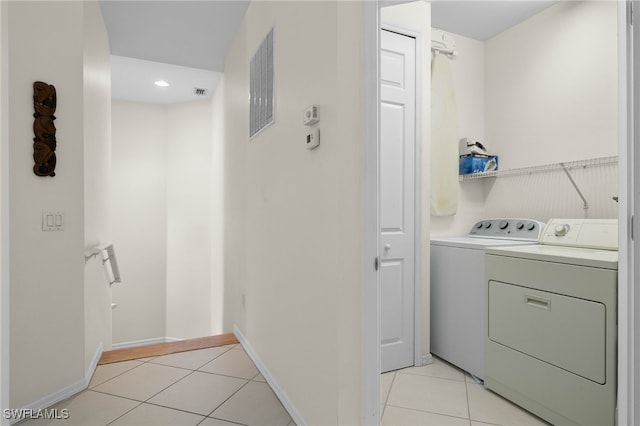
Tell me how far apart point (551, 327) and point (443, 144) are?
1.56 m

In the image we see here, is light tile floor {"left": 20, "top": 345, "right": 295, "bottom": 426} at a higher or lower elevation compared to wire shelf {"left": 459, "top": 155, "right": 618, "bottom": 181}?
lower

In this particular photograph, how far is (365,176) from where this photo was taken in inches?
53.2

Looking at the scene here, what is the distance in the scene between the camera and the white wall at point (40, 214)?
6.11 ft

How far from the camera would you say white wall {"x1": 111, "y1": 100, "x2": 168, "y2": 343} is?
4766 mm

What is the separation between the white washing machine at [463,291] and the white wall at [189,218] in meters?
3.18

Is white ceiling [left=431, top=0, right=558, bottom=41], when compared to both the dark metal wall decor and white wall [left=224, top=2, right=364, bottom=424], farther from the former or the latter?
the dark metal wall decor

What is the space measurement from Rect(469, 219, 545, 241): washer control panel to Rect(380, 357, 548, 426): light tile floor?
1030 millimetres

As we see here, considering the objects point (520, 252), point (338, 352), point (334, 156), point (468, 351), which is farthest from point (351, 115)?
point (468, 351)

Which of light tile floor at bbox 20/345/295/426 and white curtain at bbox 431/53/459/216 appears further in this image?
white curtain at bbox 431/53/459/216

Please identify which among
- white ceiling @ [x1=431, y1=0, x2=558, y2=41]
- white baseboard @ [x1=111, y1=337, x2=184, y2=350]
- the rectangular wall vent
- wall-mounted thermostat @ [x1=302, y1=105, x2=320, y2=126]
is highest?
white ceiling @ [x1=431, y1=0, x2=558, y2=41]

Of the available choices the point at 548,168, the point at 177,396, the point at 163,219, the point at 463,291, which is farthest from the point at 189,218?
the point at 548,168
